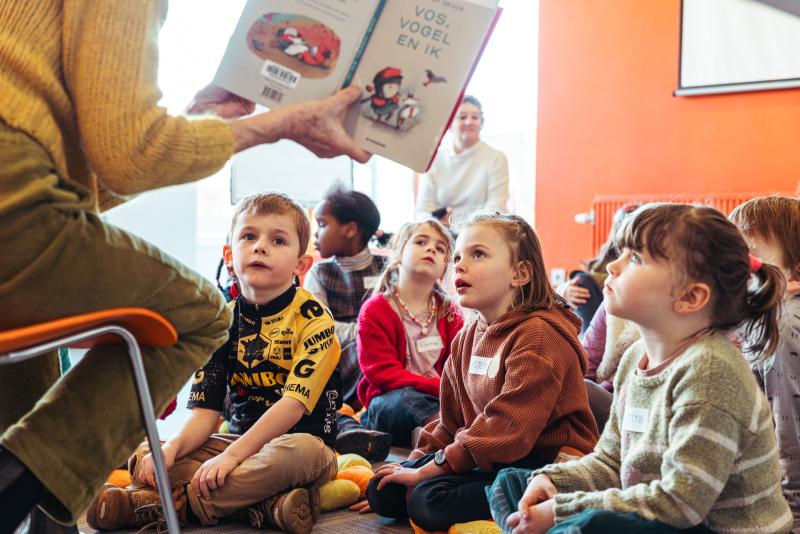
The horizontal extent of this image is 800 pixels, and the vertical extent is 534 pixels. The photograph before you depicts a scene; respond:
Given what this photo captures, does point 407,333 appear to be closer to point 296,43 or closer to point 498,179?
point 296,43

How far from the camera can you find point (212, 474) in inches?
69.8

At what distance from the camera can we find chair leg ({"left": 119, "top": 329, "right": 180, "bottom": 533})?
1134mm

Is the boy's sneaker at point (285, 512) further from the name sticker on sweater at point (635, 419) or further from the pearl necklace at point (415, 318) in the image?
the pearl necklace at point (415, 318)

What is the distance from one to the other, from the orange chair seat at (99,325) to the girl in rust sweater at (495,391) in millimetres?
717

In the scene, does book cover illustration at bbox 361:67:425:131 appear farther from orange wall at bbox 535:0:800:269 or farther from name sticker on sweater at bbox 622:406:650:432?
orange wall at bbox 535:0:800:269

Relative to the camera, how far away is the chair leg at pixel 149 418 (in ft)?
3.72

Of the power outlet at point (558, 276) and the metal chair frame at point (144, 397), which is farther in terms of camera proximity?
the power outlet at point (558, 276)

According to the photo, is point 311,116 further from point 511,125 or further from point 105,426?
point 511,125

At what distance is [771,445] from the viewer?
1.18 metres

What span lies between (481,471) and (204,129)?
931mm

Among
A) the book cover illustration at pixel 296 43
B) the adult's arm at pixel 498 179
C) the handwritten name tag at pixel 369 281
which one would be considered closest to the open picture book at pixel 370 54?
the book cover illustration at pixel 296 43

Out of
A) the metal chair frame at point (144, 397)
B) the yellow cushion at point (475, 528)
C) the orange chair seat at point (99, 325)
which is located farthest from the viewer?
the yellow cushion at point (475, 528)

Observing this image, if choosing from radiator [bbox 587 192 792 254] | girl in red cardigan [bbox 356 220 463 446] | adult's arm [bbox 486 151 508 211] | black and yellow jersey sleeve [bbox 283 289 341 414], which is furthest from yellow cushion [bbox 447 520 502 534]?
radiator [bbox 587 192 792 254]

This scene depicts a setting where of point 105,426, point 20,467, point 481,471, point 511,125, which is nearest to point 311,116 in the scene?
point 105,426
